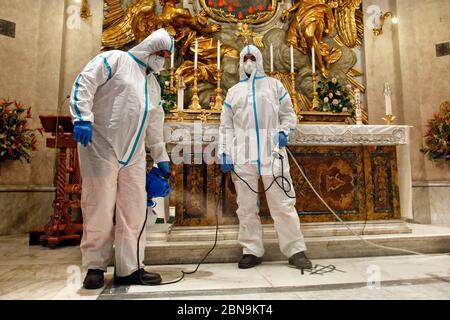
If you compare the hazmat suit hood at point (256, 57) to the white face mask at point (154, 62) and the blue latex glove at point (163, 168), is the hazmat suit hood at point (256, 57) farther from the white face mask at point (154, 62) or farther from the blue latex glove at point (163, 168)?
the blue latex glove at point (163, 168)

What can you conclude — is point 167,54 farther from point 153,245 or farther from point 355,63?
point 355,63

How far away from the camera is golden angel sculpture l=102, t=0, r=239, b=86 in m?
5.54

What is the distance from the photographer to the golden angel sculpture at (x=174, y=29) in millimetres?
5539

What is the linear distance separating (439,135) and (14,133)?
6498mm

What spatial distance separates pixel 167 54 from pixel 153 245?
1752 millimetres

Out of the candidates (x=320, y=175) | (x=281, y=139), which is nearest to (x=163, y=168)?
(x=281, y=139)

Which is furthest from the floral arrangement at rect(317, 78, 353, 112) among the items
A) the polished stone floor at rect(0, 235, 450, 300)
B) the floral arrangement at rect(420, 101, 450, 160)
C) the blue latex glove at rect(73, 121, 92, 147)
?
the blue latex glove at rect(73, 121, 92, 147)

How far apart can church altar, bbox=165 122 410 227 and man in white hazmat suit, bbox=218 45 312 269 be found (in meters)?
0.47

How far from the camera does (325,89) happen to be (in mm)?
5379

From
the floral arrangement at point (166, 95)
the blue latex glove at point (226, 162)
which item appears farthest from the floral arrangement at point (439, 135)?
the floral arrangement at point (166, 95)

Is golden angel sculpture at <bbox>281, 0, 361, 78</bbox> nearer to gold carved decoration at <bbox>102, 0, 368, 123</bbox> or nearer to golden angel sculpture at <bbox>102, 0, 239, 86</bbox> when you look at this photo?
gold carved decoration at <bbox>102, 0, 368, 123</bbox>

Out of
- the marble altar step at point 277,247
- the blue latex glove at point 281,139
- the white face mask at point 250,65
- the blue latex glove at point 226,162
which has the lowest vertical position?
the marble altar step at point 277,247

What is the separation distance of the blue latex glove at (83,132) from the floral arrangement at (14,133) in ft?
10.4
